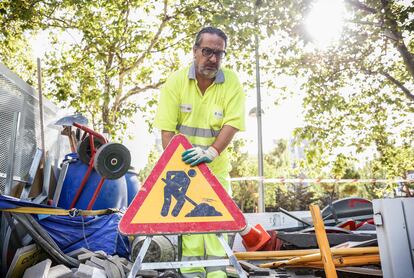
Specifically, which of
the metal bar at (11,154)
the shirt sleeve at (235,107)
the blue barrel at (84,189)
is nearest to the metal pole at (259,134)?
the blue barrel at (84,189)

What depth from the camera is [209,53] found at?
10.1ft

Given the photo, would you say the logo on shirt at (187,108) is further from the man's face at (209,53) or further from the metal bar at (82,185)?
the metal bar at (82,185)

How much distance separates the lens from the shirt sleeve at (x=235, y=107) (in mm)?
3033

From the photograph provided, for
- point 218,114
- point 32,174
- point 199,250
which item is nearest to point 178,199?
point 199,250

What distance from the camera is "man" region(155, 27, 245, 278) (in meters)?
3.08

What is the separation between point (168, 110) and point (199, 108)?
0.27m

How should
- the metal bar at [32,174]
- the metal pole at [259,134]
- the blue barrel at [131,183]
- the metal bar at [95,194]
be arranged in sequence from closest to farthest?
the metal bar at [95,194], the metal bar at [32,174], the blue barrel at [131,183], the metal pole at [259,134]

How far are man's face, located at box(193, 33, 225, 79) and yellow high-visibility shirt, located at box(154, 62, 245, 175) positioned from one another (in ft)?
0.35

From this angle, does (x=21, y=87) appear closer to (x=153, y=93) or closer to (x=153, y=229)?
(x=153, y=229)

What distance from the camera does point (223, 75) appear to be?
10.7ft

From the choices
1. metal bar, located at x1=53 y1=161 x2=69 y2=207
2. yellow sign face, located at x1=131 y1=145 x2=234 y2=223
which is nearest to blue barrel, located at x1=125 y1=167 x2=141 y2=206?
metal bar, located at x1=53 y1=161 x2=69 y2=207

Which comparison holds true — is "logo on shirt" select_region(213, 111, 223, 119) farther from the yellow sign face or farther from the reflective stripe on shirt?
the yellow sign face

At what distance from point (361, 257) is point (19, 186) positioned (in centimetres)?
454

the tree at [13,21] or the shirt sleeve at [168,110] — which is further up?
the tree at [13,21]
